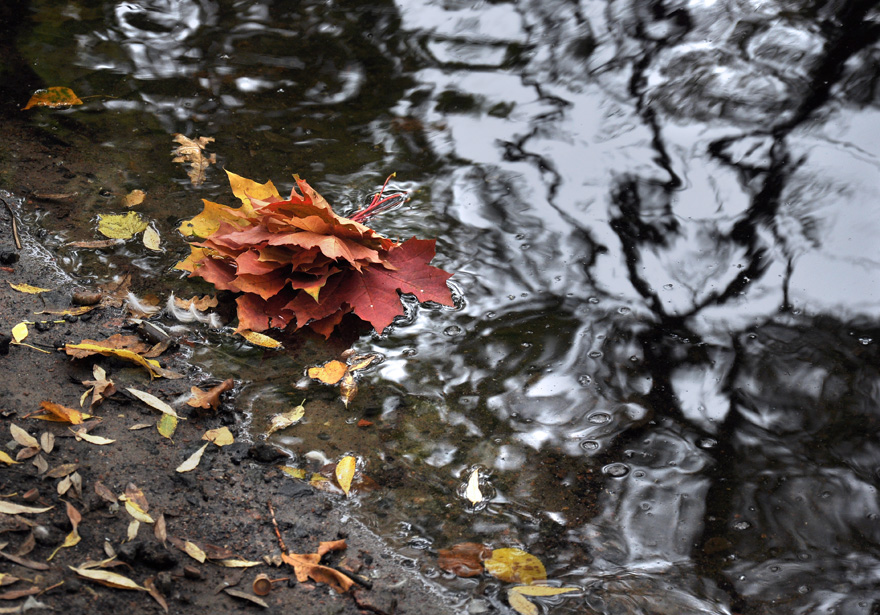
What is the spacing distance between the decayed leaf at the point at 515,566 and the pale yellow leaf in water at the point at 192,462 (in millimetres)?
877

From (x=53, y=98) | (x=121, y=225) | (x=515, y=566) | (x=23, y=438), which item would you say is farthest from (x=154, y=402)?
(x=53, y=98)

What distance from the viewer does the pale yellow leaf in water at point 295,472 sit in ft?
6.80

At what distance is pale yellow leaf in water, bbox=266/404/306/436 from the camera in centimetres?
222

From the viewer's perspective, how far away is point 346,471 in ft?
6.82

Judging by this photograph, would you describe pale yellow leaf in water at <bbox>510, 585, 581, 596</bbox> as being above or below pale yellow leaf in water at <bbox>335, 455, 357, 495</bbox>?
above

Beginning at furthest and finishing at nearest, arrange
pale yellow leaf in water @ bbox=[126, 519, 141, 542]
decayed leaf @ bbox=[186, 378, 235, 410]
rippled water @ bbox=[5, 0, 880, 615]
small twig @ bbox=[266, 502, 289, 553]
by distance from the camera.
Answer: decayed leaf @ bbox=[186, 378, 235, 410] < rippled water @ bbox=[5, 0, 880, 615] < small twig @ bbox=[266, 502, 289, 553] < pale yellow leaf in water @ bbox=[126, 519, 141, 542]

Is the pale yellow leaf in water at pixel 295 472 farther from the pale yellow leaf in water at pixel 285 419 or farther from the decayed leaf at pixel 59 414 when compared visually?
the decayed leaf at pixel 59 414

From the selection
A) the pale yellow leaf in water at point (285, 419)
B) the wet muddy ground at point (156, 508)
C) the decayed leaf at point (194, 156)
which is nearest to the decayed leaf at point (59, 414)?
the wet muddy ground at point (156, 508)

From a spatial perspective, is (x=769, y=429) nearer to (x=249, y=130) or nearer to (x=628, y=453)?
(x=628, y=453)

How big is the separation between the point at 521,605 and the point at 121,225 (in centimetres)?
222

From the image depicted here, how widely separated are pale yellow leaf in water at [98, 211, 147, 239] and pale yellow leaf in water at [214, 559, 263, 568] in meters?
1.66

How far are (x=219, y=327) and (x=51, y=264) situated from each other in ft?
2.56

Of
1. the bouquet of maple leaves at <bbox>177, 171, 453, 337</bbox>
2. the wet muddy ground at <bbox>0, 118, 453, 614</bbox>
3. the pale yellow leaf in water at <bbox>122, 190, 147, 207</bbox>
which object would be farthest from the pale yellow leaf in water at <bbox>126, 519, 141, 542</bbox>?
the pale yellow leaf in water at <bbox>122, 190, 147, 207</bbox>

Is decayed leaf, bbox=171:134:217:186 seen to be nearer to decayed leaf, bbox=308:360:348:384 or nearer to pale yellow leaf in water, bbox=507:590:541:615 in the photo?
decayed leaf, bbox=308:360:348:384
